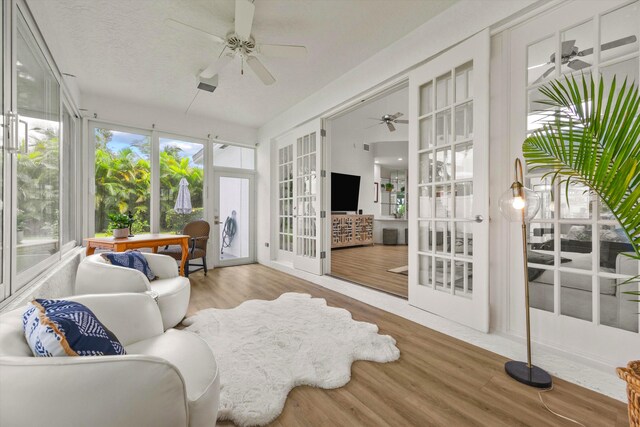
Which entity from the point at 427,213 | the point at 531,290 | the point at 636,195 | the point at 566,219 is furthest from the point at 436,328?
the point at 636,195

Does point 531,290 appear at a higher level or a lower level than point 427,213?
lower

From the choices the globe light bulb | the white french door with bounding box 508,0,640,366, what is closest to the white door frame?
the white french door with bounding box 508,0,640,366

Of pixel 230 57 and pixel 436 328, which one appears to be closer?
pixel 436 328

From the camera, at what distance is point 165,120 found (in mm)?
4633

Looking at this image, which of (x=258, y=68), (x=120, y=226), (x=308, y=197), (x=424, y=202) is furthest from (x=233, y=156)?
(x=424, y=202)

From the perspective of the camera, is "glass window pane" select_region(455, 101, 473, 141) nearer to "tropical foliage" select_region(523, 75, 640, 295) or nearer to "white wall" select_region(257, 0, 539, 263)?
"white wall" select_region(257, 0, 539, 263)

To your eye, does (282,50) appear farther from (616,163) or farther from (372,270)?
(372,270)

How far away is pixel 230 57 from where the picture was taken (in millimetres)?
2664

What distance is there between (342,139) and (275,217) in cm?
354

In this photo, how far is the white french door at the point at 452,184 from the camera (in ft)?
7.06

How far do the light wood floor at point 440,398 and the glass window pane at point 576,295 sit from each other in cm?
45

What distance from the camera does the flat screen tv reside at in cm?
721

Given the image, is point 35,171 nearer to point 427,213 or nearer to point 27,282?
point 27,282

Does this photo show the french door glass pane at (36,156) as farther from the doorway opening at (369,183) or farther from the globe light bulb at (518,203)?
the doorway opening at (369,183)
